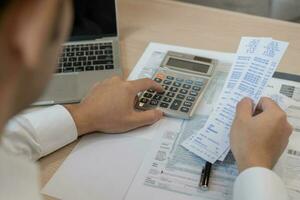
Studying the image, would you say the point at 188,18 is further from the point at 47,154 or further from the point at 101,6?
the point at 47,154

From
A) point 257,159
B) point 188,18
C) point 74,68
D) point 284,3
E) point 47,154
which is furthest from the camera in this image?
point 284,3

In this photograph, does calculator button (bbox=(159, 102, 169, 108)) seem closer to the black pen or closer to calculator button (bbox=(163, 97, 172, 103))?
calculator button (bbox=(163, 97, 172, 103))

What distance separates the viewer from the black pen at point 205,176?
0.76 metres

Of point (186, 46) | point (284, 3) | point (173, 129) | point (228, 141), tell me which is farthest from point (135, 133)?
point (284, 3)

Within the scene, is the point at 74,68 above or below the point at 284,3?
above

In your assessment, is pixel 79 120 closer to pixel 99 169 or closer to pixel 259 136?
pixel 99 169

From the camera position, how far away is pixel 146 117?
2.86 ft

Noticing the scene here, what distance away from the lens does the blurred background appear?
5.57 ft

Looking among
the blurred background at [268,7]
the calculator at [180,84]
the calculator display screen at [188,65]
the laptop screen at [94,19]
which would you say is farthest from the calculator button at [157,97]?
the blurred background at [268,7]

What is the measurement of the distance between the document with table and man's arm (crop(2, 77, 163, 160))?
0.08ft

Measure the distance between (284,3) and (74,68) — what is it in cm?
100

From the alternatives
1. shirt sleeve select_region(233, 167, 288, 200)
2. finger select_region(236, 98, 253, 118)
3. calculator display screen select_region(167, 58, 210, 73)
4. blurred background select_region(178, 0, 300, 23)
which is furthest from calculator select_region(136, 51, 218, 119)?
blurred background select_region(178, 0, 300, 23)

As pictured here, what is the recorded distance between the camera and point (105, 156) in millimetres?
829

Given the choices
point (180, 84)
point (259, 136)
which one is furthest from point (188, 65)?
point (259, 136)
